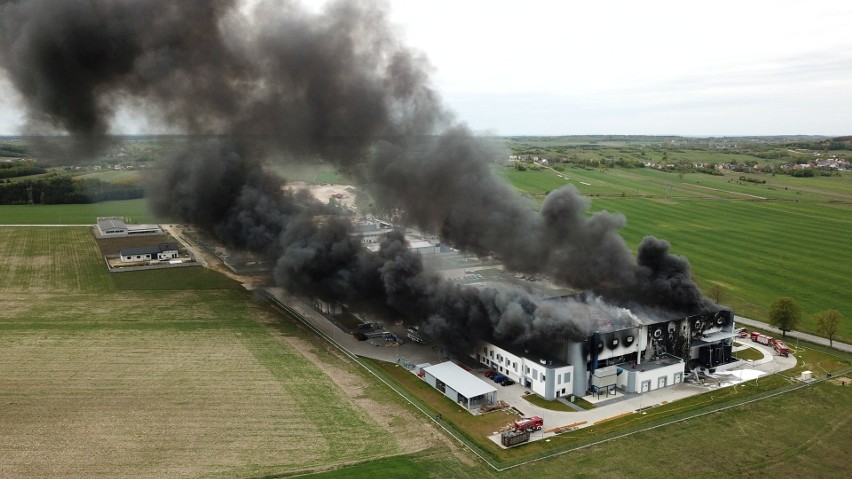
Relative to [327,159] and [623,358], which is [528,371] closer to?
[623,358]

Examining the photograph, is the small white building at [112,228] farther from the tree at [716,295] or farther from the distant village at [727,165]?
the distant village at [727,165]

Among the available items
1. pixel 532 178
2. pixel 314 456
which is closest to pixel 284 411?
pixel 314 456

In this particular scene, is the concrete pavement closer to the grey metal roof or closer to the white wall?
the white wall

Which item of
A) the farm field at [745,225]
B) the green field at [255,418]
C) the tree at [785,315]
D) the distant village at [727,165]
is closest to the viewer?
the green field at [255,418]

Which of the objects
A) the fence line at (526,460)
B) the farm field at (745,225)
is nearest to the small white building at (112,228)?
the fence line at (526,460)

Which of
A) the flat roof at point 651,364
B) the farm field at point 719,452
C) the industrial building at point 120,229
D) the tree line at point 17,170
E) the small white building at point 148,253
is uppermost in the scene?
the tree line at point 17,170

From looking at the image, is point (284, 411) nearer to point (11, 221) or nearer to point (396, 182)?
point (396, 182)

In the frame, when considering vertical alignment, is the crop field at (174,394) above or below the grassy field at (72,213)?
below

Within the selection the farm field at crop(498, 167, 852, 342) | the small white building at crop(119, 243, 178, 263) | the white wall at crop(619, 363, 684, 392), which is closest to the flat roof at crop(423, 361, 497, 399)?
the white wall at crop(619, 363, 684, 392)
